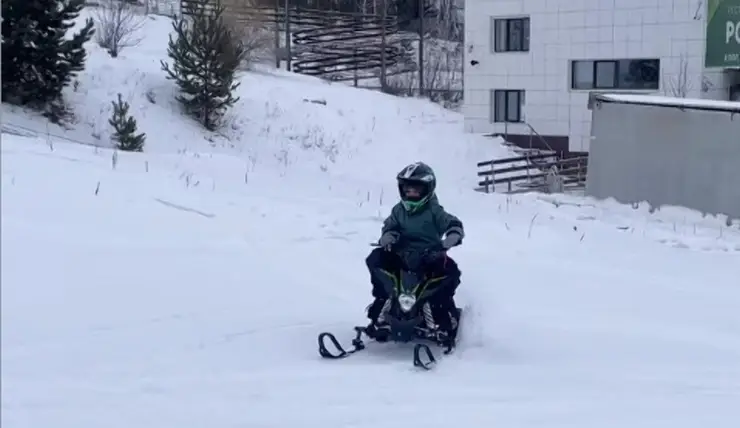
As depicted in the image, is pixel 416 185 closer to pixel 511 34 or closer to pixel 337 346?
pixel 337 346

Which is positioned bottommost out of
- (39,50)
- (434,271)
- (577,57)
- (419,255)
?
(434,271)

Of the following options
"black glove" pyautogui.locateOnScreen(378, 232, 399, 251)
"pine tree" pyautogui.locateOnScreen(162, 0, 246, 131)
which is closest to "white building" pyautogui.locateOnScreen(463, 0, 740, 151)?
"pine tree" pyautogui.locateOnScreen(162, 0, 246, 131)

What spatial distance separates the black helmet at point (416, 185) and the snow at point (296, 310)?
1.16 metres

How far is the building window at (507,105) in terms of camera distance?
3186 cm

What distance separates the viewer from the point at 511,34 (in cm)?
3195

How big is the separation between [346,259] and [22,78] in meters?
12.8

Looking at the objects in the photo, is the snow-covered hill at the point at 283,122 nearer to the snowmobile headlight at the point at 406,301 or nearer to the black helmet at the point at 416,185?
the black helmet at the point at 416,185

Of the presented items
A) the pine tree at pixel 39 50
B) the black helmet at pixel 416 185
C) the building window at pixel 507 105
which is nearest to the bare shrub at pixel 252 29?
the building window at pixel 507 105

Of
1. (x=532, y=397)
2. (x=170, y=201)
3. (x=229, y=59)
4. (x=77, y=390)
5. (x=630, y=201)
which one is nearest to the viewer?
(x=77, y=390)

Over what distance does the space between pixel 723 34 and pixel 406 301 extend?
23.9 meters

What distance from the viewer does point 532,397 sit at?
6062mm

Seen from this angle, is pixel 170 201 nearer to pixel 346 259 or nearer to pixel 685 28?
pixel 346 259

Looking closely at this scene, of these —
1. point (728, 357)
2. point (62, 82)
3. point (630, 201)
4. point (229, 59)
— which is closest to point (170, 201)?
point (728, 357)

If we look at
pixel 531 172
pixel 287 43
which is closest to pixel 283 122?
pixel 531 172
